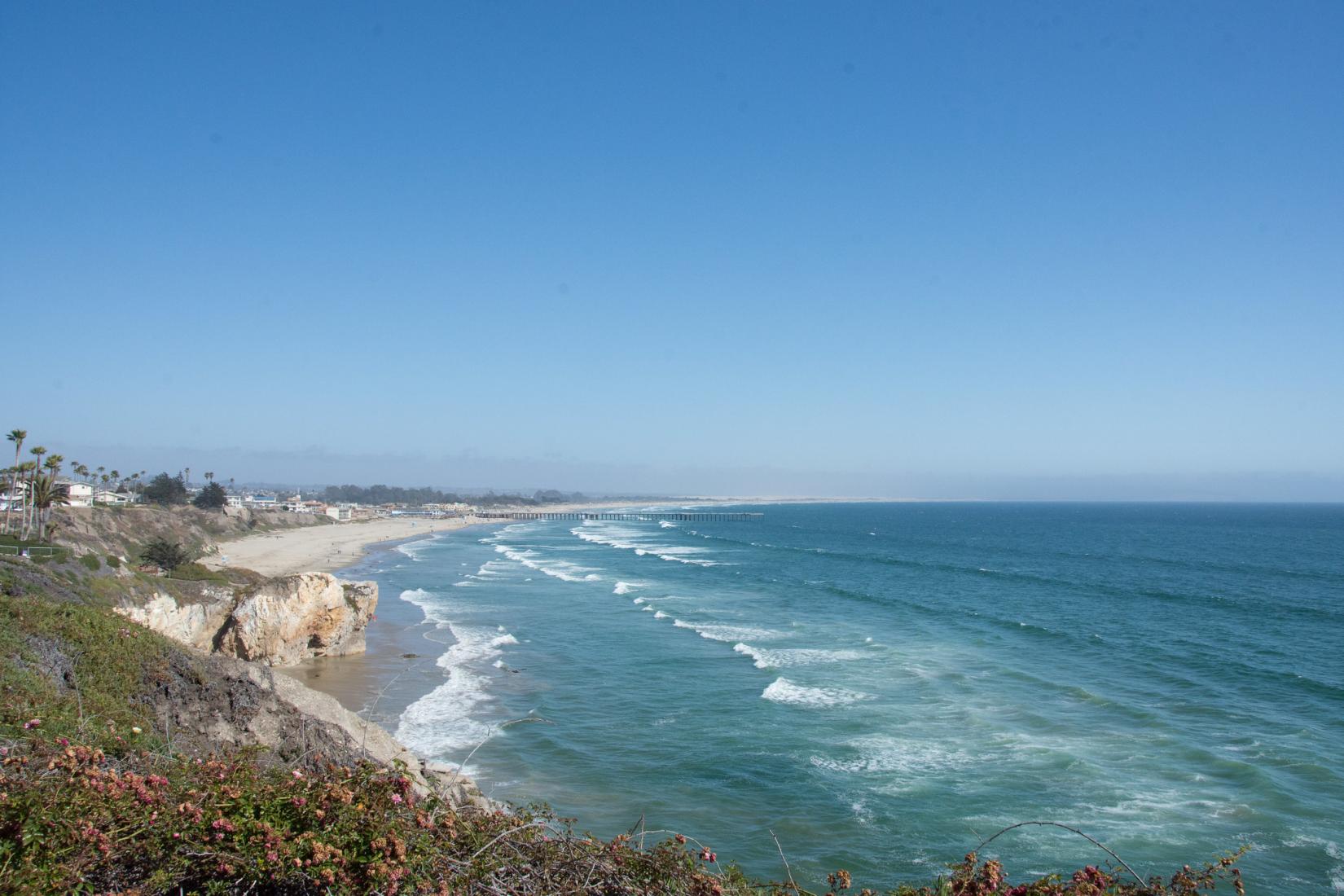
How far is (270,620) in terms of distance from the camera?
26500 mm

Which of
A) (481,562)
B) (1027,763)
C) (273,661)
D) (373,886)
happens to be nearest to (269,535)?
(481,562)

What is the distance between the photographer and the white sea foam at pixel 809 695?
24125mm

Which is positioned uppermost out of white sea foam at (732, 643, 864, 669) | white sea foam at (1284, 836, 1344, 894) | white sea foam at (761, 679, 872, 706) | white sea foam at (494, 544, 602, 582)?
white sea foam at (1284, 836, 1344, 894)

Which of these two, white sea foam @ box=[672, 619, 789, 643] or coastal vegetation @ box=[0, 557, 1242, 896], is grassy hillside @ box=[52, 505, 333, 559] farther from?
coastal vegetation @ box=[0, 557, 1242, 896]

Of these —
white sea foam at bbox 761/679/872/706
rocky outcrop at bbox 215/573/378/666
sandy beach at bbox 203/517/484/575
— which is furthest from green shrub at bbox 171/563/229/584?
white sea foam at bbox 761/679/872/706

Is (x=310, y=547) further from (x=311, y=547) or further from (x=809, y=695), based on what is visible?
(x=809, y=695)

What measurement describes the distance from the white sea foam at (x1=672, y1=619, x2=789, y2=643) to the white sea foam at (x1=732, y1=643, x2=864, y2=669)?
160 centimetres

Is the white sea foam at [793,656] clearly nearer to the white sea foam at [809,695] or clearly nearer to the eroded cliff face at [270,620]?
the white sea foam at [809,695]

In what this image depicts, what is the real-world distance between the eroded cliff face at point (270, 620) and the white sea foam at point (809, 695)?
15903 mm

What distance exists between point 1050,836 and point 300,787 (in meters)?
14.9

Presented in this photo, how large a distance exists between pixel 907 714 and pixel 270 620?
20685 mm

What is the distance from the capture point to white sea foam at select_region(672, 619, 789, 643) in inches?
1346

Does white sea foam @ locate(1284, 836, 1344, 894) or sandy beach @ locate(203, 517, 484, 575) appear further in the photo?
sandy beach @ locate(203, 517, 484, 575)

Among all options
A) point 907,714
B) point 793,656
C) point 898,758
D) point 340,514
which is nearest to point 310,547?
point 793,656
